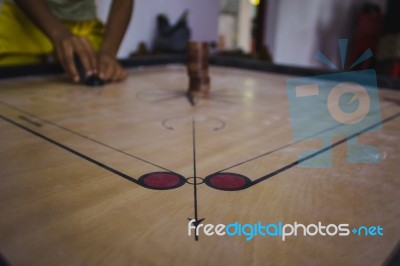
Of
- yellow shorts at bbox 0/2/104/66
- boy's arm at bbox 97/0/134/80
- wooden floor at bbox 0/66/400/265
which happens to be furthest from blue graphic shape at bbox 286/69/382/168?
yellow shorts at bbox 0/2/104/66

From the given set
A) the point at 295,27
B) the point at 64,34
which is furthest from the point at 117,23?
the point at 295,27

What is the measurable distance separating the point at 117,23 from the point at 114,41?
14 centimetres

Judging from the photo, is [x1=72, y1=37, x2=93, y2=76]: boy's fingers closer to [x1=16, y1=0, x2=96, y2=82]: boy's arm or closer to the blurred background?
[x1=16, y1=0, x2=96, y2=82]: boy's arm

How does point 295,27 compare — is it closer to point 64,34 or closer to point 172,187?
point 64,34

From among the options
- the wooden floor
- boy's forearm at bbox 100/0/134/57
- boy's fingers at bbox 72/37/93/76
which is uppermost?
boy's forearm at bbox 100/0/134/57

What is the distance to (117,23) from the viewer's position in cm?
188

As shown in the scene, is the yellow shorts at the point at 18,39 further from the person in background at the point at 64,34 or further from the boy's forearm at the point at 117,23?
the boy's forearm at the point at 117,23

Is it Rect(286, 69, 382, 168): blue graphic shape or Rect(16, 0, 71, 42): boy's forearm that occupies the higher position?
Rect(16, 0, 71, 42): boy's forearm

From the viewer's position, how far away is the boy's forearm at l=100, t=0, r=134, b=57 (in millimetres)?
A: 1792

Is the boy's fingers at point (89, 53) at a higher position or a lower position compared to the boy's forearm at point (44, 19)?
lower

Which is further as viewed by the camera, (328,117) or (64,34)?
(64,34)

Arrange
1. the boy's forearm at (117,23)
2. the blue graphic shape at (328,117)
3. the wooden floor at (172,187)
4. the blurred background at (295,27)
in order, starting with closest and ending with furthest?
the wooden floor at (172,187) → the blue graphic shape at (328,117) → the boy's forearm at (117,23) → the blurred background at (295,27)

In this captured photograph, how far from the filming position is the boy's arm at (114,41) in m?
1.60

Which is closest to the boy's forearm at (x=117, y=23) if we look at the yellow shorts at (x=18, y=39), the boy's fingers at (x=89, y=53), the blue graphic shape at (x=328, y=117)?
the boy's fingers at (x=89, y=53)
